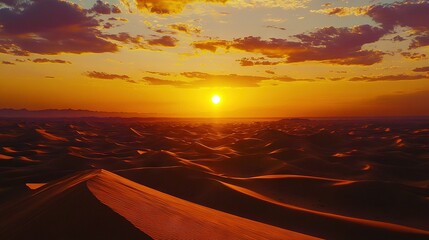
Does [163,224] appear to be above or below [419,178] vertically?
above

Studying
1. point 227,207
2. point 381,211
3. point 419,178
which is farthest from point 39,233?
point 419,178

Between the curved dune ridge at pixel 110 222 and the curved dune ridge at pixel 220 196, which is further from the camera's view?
the curved dune ridge at pixel 220 196

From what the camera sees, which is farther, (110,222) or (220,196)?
(220,196)

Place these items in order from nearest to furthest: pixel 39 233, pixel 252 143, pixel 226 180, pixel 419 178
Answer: pixel 39 233 → pixel 226 180 → pixel 419 178 → pixel 252 143

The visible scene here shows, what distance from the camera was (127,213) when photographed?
409 centimetres

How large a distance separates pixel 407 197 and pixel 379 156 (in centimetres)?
1130

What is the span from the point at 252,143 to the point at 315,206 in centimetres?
1930

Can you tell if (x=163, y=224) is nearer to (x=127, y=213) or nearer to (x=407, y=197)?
(x=127, y=213)

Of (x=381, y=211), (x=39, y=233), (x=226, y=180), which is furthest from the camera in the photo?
(x=226, y=180)

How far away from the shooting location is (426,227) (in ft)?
28.7

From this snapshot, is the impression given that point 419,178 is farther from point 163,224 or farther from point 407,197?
point 163,224

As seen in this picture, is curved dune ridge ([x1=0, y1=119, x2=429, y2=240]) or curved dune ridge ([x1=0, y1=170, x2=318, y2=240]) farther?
curved dune ridge ([x1=0, y1=119, x2=429, y2=240])

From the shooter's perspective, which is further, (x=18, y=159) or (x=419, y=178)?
(x=18, y=159)

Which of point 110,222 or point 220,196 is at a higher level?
point 110,222
